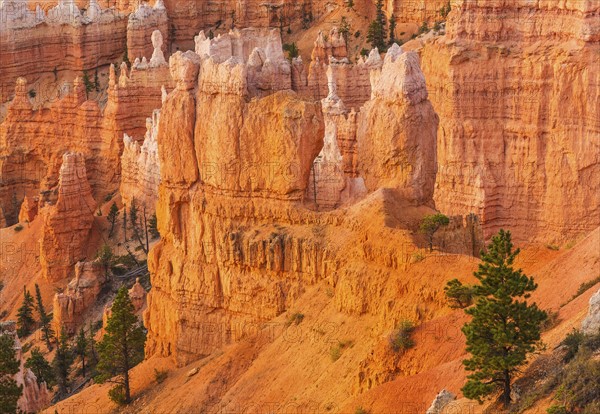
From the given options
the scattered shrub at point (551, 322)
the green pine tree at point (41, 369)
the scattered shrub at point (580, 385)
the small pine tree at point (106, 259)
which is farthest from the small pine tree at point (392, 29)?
the scattered shrub at point (580, 385)

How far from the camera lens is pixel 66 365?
222 ft

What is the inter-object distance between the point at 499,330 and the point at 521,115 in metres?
40.4

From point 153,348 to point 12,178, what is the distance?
52611mm

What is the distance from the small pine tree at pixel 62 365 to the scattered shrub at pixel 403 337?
26.4m

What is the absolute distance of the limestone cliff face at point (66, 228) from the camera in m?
84.4

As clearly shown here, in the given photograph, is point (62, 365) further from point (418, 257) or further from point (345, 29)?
point (345, 29)

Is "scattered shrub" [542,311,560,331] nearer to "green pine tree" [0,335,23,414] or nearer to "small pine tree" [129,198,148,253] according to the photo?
"green pine tree" [0,335,23,414]

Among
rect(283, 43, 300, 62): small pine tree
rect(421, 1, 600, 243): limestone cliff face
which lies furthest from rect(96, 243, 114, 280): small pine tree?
rect(283, 43, 300, 62): small pine tree

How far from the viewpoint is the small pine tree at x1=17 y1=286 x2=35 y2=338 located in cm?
7744

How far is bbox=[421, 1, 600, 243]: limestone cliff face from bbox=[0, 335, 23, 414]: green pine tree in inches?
1080

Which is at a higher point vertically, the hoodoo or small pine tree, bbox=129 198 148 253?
the hoodoo

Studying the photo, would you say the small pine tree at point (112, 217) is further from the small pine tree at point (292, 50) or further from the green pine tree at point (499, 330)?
the green pine tree at point (499, 330)

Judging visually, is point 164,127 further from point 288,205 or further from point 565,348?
point 565,348

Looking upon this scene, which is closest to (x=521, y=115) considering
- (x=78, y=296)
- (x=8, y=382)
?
(x=78, y=296)
